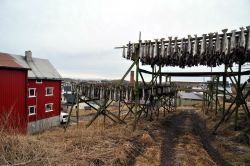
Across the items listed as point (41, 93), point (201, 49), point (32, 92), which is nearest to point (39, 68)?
point (41, 93)

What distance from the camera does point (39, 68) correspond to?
32.9 meters

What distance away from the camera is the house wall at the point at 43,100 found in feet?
98.6

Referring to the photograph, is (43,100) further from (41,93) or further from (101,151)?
(101,151)

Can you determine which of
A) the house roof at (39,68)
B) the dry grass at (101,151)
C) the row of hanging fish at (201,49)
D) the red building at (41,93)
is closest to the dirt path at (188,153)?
the dry grass at (101,151)

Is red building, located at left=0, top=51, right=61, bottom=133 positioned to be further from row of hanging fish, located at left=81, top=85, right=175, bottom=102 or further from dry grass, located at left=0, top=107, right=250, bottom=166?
dry grass, located at left=0, top=107, right=250, bottom=166

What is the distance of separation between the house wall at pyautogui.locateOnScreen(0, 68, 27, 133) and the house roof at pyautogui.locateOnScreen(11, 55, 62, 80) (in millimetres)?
5310

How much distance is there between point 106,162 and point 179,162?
2.55m

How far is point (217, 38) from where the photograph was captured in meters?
9.26

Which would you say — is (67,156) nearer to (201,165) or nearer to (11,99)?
(201,165)

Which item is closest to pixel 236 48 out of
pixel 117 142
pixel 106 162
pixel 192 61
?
pixel 192 61

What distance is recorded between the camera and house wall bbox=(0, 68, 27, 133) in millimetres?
22156

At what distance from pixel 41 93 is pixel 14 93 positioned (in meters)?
7.82

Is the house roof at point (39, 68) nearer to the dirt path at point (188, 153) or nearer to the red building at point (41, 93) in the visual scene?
the red building at point (41, 93)

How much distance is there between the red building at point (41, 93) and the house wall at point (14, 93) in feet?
14.0
